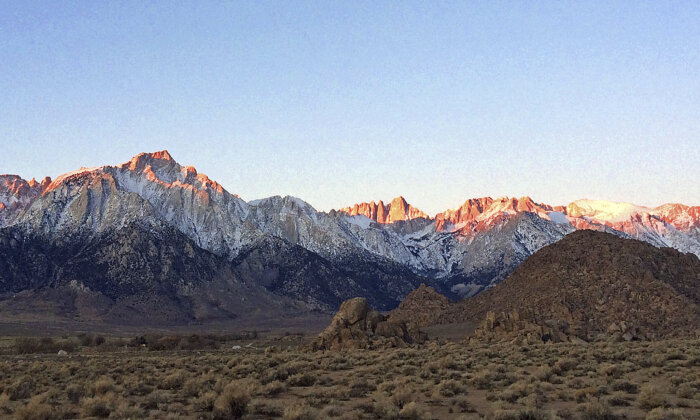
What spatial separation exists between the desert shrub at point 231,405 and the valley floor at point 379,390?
1.5 inches

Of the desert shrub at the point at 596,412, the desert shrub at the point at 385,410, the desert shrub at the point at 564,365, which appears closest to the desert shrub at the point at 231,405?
the desert shrub at the point at 385,410

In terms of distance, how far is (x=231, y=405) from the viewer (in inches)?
1021

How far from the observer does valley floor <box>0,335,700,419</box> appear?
2562cm

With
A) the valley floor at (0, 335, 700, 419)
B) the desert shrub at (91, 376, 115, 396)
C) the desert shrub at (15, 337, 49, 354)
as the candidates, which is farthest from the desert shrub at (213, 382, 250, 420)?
the desert shrub at (15, 337, 49, 354)

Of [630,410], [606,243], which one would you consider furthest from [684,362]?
[606,243]

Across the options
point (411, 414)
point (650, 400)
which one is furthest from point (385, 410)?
point (650, 400)

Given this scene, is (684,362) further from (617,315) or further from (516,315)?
(617,315)

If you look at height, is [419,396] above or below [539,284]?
below

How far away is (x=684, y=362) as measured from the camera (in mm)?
41438

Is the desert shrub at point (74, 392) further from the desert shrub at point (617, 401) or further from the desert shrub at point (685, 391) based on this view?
the desert shrub at point (685, 391)

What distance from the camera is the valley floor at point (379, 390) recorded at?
25625mm

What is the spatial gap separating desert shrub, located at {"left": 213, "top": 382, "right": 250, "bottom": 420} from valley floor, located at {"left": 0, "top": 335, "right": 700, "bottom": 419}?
37 mm

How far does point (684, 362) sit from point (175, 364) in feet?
108

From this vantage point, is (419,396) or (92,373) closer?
(419,396)
